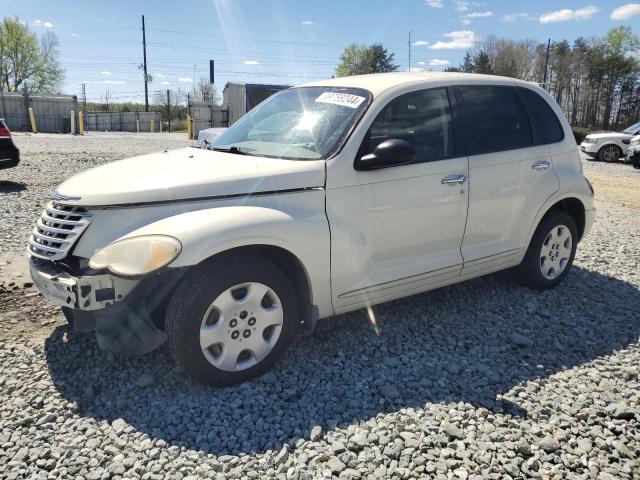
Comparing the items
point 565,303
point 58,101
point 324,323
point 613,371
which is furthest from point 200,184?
point 58,101

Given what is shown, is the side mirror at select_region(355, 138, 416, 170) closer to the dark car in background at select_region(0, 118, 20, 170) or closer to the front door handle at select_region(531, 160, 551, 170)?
the front door handle at select_region(531, 160, 551, 170)

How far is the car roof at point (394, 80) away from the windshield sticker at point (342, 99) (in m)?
0.12

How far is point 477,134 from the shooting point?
407 centimetres

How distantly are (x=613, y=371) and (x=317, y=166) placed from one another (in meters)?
2.43

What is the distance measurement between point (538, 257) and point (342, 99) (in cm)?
235

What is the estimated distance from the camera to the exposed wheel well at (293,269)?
124 inches

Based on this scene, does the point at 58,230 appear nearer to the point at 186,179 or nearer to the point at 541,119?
the point at 186,179

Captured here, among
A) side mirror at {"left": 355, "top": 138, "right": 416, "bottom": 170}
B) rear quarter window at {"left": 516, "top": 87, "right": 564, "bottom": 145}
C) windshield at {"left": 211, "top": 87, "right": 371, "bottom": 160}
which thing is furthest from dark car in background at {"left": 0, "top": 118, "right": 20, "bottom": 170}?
rear quarter window at {"left": 516, "top": 87, "right": 564, "bottom": 145}

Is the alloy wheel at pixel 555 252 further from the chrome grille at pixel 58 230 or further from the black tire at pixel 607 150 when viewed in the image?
the black tire at pixel 607 150

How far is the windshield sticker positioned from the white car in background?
1886 cm

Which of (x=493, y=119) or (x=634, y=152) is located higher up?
(x=493, y=119)

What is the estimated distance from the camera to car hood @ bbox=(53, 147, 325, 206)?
9.64 ft

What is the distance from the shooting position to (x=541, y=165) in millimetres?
4477

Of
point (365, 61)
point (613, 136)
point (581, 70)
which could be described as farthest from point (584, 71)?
point (613, 136)
